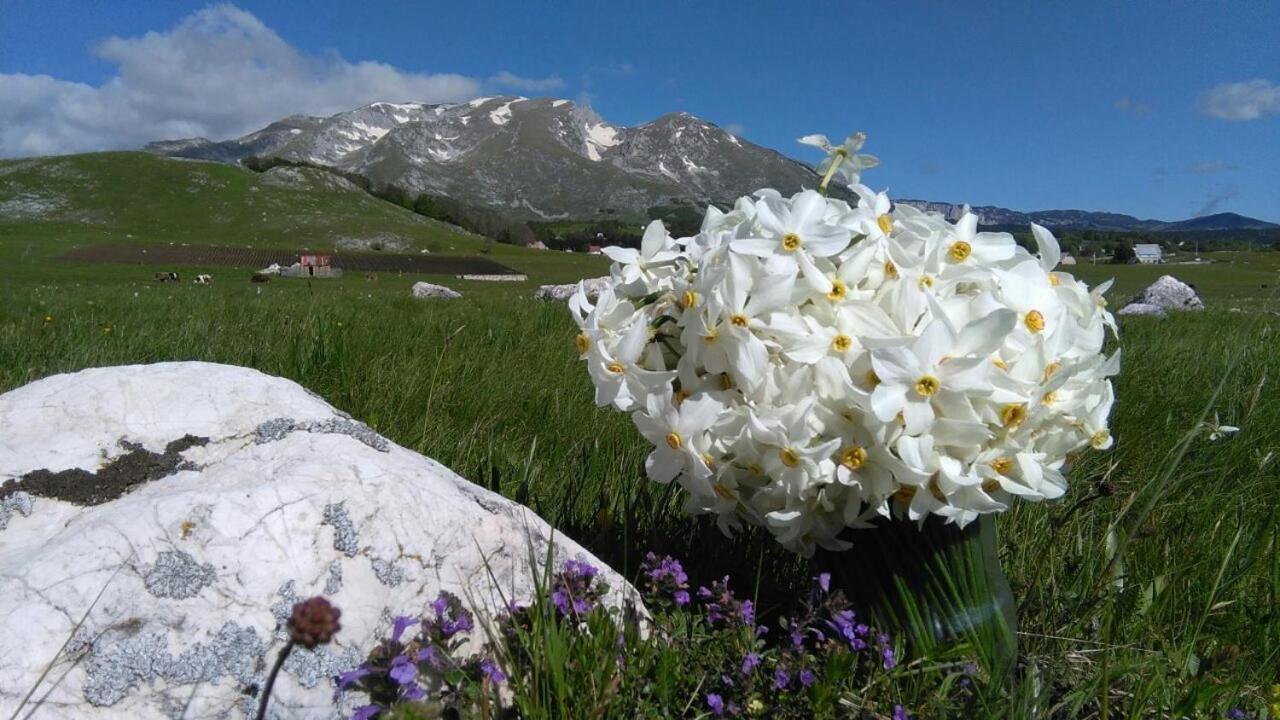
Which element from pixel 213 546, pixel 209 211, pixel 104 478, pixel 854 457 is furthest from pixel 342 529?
pixel 209 211

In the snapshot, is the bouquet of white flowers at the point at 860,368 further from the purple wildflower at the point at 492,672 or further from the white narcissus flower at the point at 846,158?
the purple wildflower at the point at 492,672

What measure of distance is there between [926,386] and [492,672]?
3.71ft

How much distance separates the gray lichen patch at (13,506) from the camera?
2064 millimetres

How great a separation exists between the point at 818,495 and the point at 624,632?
1.92ft

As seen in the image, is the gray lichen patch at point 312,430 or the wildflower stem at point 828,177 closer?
the wildflower stem at point 828,177

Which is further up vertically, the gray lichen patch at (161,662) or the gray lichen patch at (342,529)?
the gray lichen patch at (342,529)

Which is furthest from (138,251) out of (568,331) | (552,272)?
(568,331)

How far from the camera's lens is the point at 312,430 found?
98.2 inches

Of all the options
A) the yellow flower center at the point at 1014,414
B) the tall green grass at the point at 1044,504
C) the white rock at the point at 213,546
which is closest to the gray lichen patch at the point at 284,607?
the white rock at the point at 213,546

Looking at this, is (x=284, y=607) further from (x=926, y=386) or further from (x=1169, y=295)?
(x=1169, y=295)

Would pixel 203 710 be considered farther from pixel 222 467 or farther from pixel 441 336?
pixel 441 336

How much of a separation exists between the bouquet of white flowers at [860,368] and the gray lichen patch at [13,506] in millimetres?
1479

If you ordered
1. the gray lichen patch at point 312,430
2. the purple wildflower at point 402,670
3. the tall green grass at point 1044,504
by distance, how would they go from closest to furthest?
the purple wildflower at point 402,670 → the tall green grass at point 1044,504 → the gray lichen patch at point 312,430

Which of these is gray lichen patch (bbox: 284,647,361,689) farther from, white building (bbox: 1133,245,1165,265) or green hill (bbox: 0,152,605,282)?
white building (bbox: 1133,245,1165,265)
